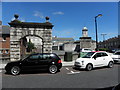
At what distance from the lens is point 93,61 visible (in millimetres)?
9250

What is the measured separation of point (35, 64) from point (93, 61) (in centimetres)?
494

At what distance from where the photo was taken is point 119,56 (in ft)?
41.2

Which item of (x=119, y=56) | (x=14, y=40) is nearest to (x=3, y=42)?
(x=14, y=40)

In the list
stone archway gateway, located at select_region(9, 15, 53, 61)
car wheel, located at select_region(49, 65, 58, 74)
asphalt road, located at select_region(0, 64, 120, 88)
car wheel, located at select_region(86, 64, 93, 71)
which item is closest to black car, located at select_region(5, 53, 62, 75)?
car wheel, located at select_region(49, 65, 58, 74)

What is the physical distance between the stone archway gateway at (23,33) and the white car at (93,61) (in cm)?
595

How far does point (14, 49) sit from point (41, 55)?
21.7ft

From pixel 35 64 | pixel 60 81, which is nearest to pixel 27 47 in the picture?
pixel 35 64

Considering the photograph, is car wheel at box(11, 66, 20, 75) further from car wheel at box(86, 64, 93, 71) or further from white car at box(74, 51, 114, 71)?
car wheel at box(86, 64, 93, 71)

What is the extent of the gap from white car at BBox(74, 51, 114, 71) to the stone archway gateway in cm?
595

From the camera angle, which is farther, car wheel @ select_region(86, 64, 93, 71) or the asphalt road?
car wheel @ select_region(86, 64, 93, 71)

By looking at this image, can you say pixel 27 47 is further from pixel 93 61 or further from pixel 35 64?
pixel 93 61

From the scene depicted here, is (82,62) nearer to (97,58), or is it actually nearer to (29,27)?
(97,58)

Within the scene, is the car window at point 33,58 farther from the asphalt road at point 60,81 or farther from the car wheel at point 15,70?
the asphalt road at point 60,81

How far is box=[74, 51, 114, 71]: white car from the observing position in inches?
354
